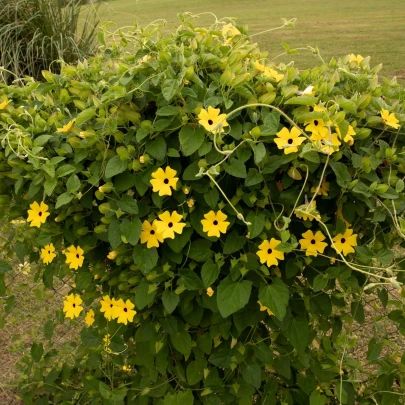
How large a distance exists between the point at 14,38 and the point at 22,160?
3.34m

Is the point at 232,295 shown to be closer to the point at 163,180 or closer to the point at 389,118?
the point at 163,180

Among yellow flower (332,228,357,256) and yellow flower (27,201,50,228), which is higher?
yellow flower (27,201,50,228)

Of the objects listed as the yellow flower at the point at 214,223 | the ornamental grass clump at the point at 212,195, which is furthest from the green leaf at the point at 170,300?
the yellow flower at the point at 214,223

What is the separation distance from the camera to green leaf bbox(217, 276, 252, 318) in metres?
1.44

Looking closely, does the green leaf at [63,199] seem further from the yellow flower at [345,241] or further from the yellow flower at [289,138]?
the yellow flower at [345,241]

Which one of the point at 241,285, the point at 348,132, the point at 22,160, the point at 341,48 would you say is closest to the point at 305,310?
the point at 241,285

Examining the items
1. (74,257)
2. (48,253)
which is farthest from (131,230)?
(48,253)

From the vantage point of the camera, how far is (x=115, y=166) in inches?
57.0

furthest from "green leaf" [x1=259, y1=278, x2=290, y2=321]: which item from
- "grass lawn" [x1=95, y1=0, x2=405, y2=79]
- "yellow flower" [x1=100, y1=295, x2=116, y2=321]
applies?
"grass lawn" [x1=95, y1=0, x2=405, y2=79]

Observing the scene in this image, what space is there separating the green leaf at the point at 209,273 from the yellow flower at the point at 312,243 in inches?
9.3

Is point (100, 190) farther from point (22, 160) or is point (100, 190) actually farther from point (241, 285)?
point (241, 285)

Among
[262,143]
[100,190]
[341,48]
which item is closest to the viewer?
[262,143]

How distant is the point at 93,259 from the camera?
5.48ft

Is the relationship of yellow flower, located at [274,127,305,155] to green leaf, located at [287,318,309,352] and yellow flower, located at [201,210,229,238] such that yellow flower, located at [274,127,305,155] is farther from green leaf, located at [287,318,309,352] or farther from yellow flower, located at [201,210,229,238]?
green leaf, located at [287,318,309,352]
